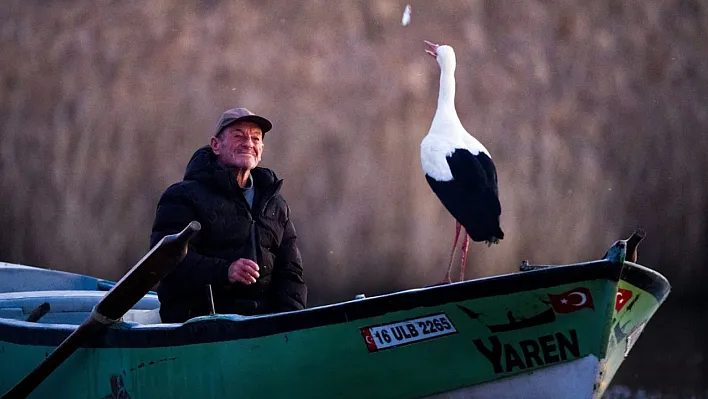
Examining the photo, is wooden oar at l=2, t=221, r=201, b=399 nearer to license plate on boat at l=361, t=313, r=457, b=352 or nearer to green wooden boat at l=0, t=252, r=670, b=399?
green wooden boat at l=0, t=252, r=670, b=399

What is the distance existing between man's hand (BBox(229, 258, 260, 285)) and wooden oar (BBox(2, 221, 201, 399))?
22 cm

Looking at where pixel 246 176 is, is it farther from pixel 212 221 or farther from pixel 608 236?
pixel 608 236

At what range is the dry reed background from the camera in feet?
33.7

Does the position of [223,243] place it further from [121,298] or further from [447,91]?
[447,91]

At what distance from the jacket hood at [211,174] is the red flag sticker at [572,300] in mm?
1192

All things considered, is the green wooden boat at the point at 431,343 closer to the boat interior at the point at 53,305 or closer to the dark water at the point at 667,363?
the boat interior at the point at 53,305

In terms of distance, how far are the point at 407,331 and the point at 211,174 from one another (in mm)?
955

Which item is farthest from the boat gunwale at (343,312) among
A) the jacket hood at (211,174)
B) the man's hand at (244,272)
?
the jacket hood at (211,174)

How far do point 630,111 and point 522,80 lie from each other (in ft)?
3.63

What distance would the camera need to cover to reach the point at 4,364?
13.9 feet

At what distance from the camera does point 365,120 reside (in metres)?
10.4

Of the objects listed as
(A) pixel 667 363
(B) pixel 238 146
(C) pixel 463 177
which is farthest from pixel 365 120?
(B) pixel 238 146

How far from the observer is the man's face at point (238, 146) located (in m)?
3.95

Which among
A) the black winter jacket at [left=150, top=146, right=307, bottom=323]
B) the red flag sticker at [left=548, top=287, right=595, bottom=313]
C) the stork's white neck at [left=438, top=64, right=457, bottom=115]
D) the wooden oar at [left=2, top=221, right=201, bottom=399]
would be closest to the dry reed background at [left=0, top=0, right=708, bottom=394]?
the stork's white neck at [left=438, top=64, right=457, bottom=115]
